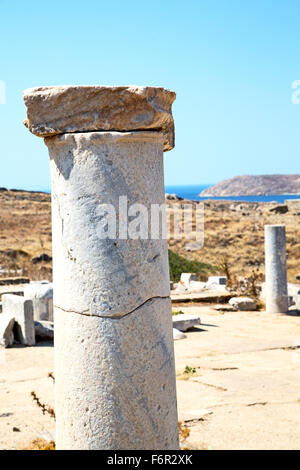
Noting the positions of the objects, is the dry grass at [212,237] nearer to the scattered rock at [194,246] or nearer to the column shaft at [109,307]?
the scattered rock at [194,246]

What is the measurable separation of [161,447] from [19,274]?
17.8 m

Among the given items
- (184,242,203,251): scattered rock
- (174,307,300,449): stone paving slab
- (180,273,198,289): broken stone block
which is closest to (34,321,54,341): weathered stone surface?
(174,307,300,449): stone paving slab

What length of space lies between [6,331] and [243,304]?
22.7 feet

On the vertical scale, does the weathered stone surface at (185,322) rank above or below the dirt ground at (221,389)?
above

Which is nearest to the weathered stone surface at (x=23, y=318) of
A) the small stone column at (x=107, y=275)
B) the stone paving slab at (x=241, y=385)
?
the stone paving slab at (x=241, y=385)

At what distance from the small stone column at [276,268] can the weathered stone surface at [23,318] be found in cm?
627

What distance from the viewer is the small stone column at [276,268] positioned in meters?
14.0

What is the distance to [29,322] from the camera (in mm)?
10359

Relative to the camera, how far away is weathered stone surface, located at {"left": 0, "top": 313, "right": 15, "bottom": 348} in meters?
10.2

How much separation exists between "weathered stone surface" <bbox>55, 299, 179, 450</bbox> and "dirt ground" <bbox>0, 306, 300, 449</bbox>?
7.91ft

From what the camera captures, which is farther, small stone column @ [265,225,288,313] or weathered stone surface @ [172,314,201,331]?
small stone column @ [265,225,288,313]

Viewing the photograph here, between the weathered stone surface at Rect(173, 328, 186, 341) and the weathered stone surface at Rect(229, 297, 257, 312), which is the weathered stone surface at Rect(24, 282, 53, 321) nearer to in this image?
the weathered stone surface at Rect(173, 328, 186, 341)
